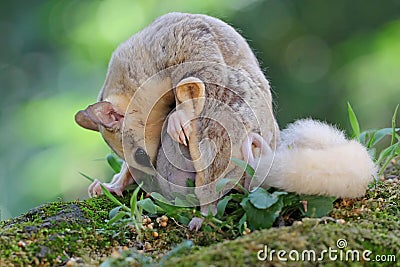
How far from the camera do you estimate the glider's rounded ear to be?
1621 mm

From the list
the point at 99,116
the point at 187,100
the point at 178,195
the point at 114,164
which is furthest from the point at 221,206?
the point at 114,164

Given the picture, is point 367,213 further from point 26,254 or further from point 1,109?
point 1,109

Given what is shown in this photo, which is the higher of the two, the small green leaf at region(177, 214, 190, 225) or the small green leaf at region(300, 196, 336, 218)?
the small green leaf at region(300, 196, 336, 218)

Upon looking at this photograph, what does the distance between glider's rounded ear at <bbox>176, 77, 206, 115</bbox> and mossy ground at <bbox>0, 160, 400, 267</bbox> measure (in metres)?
0.32

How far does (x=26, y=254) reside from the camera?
1.32 m

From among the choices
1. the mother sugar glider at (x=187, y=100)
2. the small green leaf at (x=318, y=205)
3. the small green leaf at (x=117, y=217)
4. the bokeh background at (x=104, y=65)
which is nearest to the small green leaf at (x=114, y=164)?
the mother sugar glider at (x=187, y=100)

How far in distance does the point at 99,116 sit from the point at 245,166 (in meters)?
0.45

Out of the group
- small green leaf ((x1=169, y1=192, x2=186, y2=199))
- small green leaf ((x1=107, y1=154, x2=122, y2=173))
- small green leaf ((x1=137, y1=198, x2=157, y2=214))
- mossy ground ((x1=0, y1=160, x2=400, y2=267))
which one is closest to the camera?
mossy ground ((x1=0, y1=160, x2=400, y2=267))

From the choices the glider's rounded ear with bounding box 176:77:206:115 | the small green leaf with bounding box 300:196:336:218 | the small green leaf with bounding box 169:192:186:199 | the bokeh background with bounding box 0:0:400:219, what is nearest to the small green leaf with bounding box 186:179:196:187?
the small green leaf with bounding box 169:192:186:199

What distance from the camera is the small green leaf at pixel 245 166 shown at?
1.50m

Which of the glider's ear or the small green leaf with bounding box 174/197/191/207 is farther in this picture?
the glider's ear

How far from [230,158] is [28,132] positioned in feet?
8.33

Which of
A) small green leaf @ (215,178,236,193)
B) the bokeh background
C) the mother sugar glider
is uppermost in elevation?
the mother sugar glider

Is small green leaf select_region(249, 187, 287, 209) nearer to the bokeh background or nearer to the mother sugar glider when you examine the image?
the mother sugar glider
